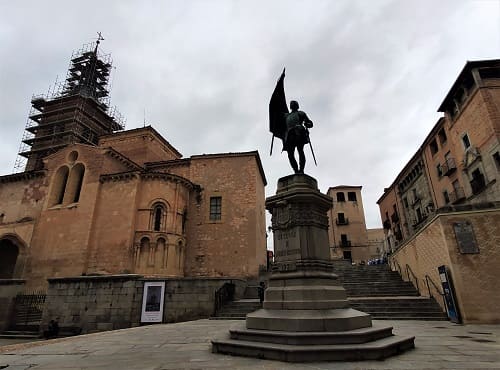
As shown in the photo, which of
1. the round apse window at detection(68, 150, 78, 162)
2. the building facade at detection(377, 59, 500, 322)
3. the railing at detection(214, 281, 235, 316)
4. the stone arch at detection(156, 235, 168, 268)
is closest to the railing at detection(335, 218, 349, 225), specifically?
the building facade at detection(377, 59, 500, 322)

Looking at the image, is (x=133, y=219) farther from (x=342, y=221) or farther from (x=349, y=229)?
(x=349, y=229)

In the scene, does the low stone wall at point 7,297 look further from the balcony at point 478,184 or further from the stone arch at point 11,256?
the balcony at point 478,184

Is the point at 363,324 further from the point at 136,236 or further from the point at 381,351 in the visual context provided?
the point at 136,236

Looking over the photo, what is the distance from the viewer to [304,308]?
559cm

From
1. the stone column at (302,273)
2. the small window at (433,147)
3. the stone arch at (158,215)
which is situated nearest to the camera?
the stone column at (302,273)

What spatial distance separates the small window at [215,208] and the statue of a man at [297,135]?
17850mm

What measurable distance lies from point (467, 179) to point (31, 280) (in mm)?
34541

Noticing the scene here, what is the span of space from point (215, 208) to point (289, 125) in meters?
18.4

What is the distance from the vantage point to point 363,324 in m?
5.54

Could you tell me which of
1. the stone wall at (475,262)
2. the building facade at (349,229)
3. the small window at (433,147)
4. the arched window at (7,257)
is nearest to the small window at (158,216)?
the arched window at (7,257)

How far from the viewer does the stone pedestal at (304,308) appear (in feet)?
15.4

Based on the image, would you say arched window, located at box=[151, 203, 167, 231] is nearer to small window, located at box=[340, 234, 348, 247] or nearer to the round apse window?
the round apse window

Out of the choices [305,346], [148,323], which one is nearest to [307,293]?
[305,346]

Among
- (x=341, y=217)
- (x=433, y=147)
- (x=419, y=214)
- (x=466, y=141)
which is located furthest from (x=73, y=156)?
(x=341, y=217)
